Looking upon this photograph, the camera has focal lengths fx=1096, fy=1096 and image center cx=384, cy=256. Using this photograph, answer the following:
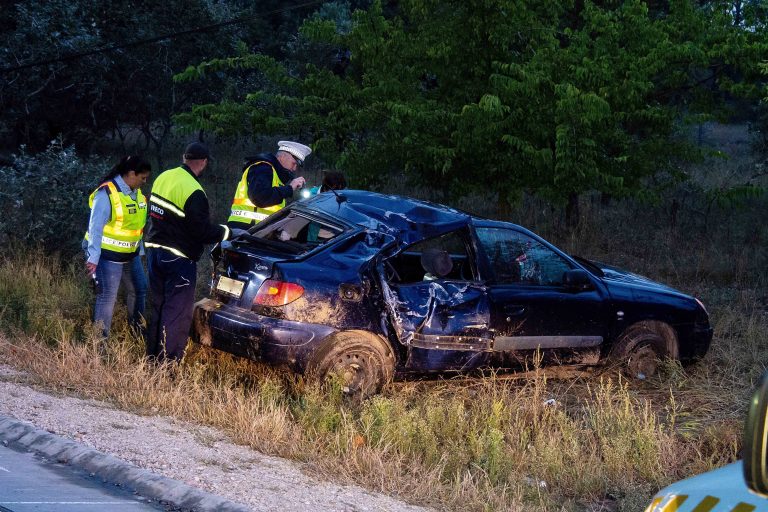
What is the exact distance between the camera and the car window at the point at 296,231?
8.27 metres

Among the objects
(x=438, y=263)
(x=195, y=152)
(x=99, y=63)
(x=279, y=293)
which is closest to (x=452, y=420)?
(x=438, y=263)

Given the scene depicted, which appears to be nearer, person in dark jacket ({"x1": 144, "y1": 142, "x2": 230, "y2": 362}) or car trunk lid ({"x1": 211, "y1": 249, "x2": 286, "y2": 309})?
car trunk lid ({"x1": 211, "y1": 249, "x2": 286, "y2": 309})

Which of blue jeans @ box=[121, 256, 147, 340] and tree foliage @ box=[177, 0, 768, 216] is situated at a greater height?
tree foliage @ box=[177, 0, 768, 216]

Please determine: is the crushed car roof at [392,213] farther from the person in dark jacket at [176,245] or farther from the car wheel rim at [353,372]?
the car wheel rim at [353,372]

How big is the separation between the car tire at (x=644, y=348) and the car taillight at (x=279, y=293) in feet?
9.49

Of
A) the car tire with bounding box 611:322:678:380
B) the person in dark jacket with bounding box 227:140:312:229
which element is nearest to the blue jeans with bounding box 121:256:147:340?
the person in dark jacket with bounding box 227:140:312:229

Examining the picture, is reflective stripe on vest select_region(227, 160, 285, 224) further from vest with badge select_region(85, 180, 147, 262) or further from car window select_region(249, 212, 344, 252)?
vest with badge select_region(85, 180, 147, 262)

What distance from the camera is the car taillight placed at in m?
7.70

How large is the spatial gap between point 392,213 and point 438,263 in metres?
0.61

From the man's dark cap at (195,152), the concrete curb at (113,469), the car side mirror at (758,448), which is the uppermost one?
the man's dark cap at (195,152)

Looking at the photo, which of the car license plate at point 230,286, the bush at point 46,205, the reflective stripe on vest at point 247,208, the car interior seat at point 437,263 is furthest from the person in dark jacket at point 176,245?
the bush at point 46,205

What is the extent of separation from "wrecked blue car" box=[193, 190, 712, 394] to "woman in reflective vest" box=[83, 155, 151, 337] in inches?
43.2

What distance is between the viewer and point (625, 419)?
7086 mm

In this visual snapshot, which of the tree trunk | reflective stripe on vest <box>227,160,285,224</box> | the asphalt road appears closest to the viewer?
the asphalt road
